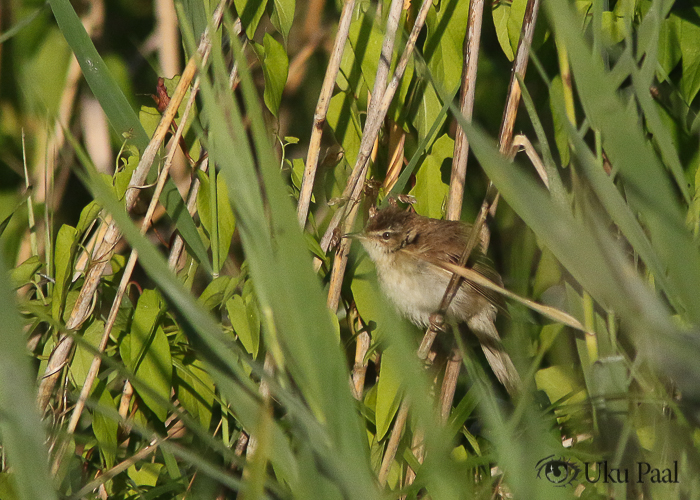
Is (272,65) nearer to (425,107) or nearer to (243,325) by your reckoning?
(425,107)

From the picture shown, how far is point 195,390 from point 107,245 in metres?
0.55

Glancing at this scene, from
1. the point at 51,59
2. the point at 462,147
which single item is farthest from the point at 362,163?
the point at 51,59

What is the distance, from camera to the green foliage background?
1080 millimetres

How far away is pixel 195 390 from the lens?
2.18 metres

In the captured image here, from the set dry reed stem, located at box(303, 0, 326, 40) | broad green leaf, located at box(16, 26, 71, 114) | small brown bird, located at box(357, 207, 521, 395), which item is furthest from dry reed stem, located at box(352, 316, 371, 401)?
broad green leaf, located at box(16, 26, 71, 114)

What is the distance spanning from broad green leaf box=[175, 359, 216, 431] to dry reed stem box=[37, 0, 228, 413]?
359mm

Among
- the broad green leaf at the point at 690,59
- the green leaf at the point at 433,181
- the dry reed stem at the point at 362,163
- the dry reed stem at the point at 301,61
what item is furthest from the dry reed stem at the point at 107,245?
the broad green leaf at the point at 690,59

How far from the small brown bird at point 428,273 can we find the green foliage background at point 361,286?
0.56ft

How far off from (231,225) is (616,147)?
126cm

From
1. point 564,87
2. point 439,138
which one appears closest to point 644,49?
point 564,87

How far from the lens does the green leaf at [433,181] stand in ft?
7.59

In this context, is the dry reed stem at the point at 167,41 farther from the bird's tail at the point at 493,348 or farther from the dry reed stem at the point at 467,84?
the bird's tail at the point at 493,348

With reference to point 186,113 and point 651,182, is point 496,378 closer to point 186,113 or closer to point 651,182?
point 186,113

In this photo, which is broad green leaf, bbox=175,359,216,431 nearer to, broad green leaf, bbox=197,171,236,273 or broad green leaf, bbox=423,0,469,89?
broad green leaf, bbox=197,171,236,273
